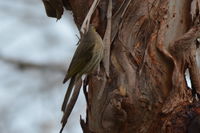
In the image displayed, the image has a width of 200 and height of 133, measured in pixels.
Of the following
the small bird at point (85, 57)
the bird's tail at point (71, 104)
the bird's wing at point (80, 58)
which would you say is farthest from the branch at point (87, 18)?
the bird's tail at point (71, 104)

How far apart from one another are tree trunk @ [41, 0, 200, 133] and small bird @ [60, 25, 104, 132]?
7 centimetres

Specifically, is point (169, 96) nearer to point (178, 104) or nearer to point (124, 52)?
point (178, 104)

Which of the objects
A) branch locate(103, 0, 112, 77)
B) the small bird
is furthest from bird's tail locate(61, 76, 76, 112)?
branch locate(103, 0, 112, 77)

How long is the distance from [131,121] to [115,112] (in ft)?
0.35

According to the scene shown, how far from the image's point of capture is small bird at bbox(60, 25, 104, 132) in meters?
2.92

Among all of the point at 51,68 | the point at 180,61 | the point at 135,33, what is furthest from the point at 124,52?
the point at 51,68

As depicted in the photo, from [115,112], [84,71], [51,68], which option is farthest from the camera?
[51,68]

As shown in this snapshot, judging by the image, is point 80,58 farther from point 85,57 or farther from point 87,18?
point 87,18

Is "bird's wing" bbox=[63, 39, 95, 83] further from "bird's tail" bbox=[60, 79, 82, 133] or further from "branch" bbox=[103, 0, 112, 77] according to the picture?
"branch" bbox=[103, 0, 112, 77]

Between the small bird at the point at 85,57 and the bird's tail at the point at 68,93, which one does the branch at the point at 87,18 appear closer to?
the small bird at the point at 85,57

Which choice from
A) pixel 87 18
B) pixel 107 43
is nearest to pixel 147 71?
pixel 107 43

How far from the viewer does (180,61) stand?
2.81 m

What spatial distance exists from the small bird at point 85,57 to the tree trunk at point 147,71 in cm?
7

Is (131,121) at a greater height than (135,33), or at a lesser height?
lesser
